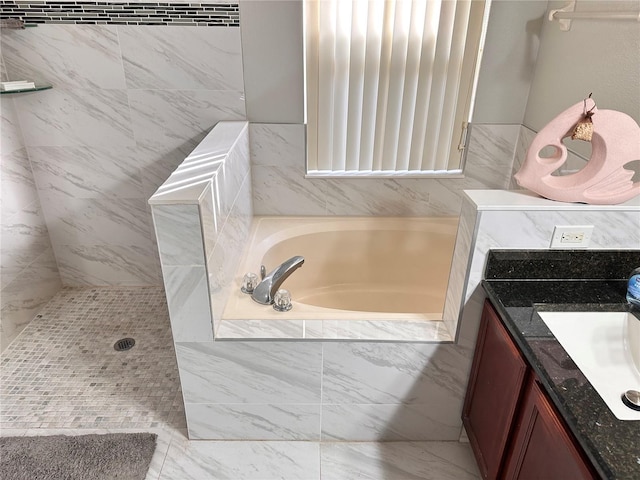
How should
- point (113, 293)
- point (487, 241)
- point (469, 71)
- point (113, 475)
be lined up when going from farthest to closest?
point (113, 293) → point (469, 71) → point (113, 475) → point (487, 241)

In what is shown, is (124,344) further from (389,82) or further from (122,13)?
(389,82)

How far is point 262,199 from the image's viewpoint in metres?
2.51

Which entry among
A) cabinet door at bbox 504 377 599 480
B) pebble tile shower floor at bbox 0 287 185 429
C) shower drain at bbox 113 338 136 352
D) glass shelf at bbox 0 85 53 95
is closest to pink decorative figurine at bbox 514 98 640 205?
cabinet door at bbox 504 377 599 480

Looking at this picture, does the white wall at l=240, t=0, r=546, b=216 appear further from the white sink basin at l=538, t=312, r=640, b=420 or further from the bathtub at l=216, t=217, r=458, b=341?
the white sink basin at l=538, t=312, r=640, b=420

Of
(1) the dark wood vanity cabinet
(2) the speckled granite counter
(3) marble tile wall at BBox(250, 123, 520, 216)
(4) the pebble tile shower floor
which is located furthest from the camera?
(3) marble tile wall at BBox(250, 123, 520, 216)

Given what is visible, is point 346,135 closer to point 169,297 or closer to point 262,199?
point 262,199

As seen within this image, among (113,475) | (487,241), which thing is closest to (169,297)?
(113,475)

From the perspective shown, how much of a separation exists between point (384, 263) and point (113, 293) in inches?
64.3

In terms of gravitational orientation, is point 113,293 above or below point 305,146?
below

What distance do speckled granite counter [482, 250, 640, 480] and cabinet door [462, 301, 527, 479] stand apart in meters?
0.07

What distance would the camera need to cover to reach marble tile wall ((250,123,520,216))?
93.5 inches

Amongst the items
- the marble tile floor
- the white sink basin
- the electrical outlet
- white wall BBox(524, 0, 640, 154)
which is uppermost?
white wall BBox(524, 0, 640, 154)

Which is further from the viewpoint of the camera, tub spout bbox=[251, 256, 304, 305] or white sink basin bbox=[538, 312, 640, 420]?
tub spout bbox=[251, 256, 304, 305]

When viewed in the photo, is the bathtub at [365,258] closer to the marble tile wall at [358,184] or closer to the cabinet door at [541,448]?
the marble tile wall at [358,184]
